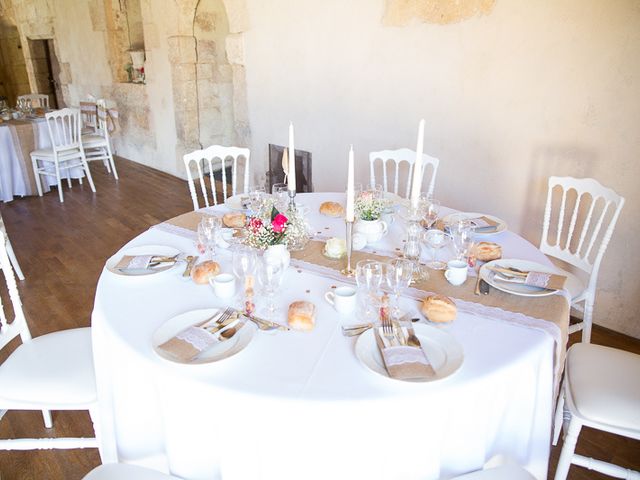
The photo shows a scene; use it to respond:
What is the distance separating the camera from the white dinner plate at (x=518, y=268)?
4.65 feet

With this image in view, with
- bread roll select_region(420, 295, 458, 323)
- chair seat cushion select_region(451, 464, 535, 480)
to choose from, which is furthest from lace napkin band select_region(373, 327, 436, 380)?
chair seat cushion select_region(451, 464, 535, 480)

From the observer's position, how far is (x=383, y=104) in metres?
3.35

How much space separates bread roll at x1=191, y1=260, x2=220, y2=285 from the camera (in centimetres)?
150

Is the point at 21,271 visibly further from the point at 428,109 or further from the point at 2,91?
the point at 2,91

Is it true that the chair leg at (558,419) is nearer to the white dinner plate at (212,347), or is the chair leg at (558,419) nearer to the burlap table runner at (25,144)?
the white dinner plate at (212,347)

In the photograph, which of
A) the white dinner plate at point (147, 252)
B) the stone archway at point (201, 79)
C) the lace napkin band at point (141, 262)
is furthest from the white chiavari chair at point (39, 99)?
the lace napkin band at point (141, 262)

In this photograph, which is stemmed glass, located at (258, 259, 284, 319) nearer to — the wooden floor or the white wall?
the wooden floor

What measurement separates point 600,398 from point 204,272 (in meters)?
1.30

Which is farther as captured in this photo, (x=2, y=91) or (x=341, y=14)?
(x=2, y=91)

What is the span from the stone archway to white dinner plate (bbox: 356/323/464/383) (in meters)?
3.74

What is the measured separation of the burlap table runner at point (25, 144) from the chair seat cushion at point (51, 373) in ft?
13.4

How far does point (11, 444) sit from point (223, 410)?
983 millimetres

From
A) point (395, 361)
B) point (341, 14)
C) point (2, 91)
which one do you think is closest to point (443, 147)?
point (341, 14)

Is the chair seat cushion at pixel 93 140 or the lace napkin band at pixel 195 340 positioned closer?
the lace napkin band at pixel 195 340
